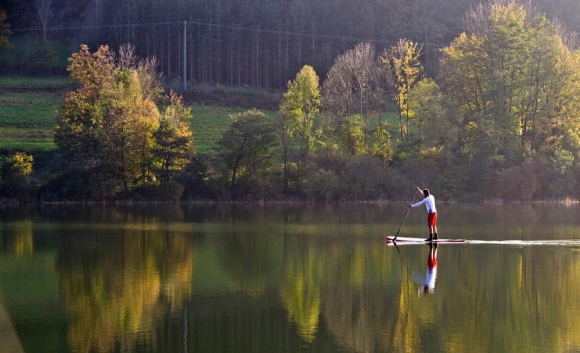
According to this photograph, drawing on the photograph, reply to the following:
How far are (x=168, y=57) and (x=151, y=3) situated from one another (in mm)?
Result: 16529

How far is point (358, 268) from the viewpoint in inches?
932

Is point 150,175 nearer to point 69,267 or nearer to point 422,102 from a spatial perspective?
point 422,102

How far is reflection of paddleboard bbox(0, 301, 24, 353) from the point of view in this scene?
13797 mm

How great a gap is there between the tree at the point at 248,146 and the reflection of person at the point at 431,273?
112 ft

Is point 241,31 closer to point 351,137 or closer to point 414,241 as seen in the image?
point 351,137

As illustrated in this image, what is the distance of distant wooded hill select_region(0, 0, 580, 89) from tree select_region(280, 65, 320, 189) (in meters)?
47.1

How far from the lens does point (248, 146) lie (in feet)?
208

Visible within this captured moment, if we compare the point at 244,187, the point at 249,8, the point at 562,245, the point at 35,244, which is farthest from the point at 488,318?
the point at 249,8

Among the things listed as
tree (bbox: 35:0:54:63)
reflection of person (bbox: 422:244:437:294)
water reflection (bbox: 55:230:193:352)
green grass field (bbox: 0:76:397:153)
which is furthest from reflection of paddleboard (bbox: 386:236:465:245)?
tree (bbox: 35:0:54:63)

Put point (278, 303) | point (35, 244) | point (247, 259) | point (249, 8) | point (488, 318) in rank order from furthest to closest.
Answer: point (249, 8)
point (35, 244)
point (247, 259)
point (278, 303)
point (488, 318)

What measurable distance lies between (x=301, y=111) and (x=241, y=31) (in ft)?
193

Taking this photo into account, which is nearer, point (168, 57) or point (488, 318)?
point (488, 318)

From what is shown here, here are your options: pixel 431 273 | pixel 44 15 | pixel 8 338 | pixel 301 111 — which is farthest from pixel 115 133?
pixel 44 15

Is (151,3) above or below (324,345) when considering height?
above
